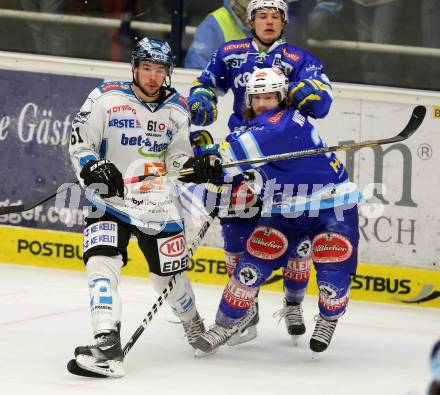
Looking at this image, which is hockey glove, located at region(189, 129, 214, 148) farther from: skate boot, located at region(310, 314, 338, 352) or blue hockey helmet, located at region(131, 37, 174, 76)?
skate boot, located at region(310, 314, 338, 352)

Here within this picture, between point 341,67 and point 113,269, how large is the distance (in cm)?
245

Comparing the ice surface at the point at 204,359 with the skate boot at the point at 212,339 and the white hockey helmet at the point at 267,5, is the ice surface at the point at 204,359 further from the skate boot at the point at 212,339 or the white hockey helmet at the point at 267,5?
the white hockey helmet at the point at 267,5

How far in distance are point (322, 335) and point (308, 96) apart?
966 millimetres

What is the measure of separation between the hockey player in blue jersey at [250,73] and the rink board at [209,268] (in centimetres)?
111

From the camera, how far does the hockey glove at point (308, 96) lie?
501 centimetres

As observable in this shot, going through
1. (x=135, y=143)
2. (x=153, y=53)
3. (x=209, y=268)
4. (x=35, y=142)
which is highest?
(x=153, y=53)

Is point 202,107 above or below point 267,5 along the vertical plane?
below

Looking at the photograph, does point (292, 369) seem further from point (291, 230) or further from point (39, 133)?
point (39, 133)

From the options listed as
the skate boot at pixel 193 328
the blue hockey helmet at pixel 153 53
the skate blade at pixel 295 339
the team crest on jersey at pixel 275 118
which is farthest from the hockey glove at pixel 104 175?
the skate blade at pixel 295 339

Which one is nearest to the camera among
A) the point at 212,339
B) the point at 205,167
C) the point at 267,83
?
the point at 205,167

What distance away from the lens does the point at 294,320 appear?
542 centimetres

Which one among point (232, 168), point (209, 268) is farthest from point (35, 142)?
point (232, 168)

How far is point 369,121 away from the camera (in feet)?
21.2

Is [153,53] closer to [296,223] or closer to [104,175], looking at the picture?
[104,175]
